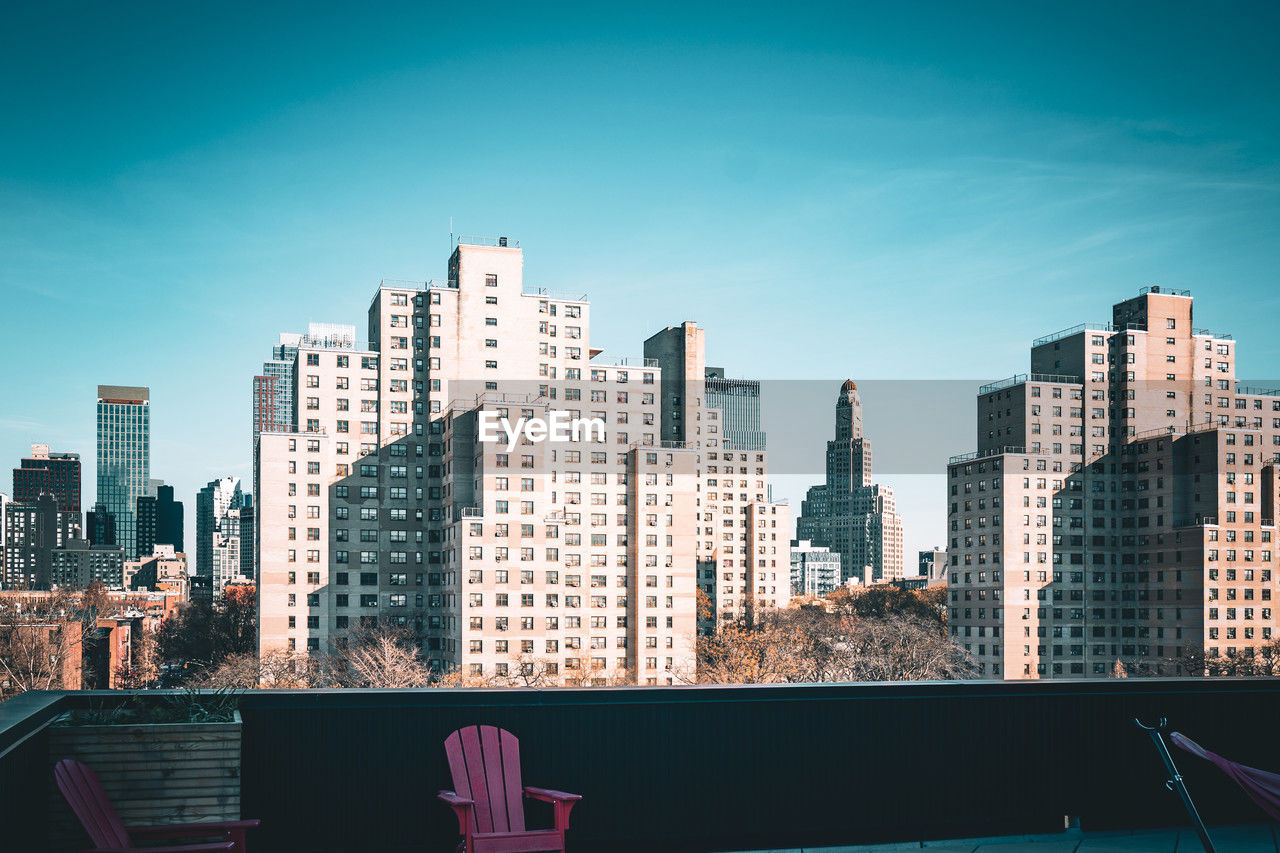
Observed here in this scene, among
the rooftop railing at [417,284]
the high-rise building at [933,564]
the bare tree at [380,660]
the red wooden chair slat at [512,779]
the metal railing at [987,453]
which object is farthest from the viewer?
the high-rise building at [933,564]

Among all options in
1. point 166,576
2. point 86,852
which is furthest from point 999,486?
point 166,576

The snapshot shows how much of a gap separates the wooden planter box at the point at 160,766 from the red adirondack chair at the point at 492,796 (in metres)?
1.11

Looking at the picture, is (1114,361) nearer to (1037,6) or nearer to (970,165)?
(970,165)

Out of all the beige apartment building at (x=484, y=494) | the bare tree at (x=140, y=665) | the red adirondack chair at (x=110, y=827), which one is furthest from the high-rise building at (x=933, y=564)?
the red adirondack chair at (x=110, y=827)

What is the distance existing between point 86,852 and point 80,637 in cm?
3904

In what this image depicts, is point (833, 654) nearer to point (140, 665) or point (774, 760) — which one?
point (140, 665)

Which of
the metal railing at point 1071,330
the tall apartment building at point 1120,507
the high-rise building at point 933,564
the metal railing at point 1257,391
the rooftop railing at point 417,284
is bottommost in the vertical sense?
the high-rise building at point 933,564

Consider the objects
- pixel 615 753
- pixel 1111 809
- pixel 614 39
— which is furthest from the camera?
pixel 614 39

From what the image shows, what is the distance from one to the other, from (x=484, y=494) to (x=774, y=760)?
50826mm

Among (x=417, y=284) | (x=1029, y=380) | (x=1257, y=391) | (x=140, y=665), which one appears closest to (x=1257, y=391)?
(x=1257, y=391)

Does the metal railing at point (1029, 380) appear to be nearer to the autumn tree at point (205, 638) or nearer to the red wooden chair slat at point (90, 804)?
the autumn tree at point (205, 638)

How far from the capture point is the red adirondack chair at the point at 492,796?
527cm

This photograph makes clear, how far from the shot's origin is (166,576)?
642 ft

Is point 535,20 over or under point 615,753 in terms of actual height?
over
